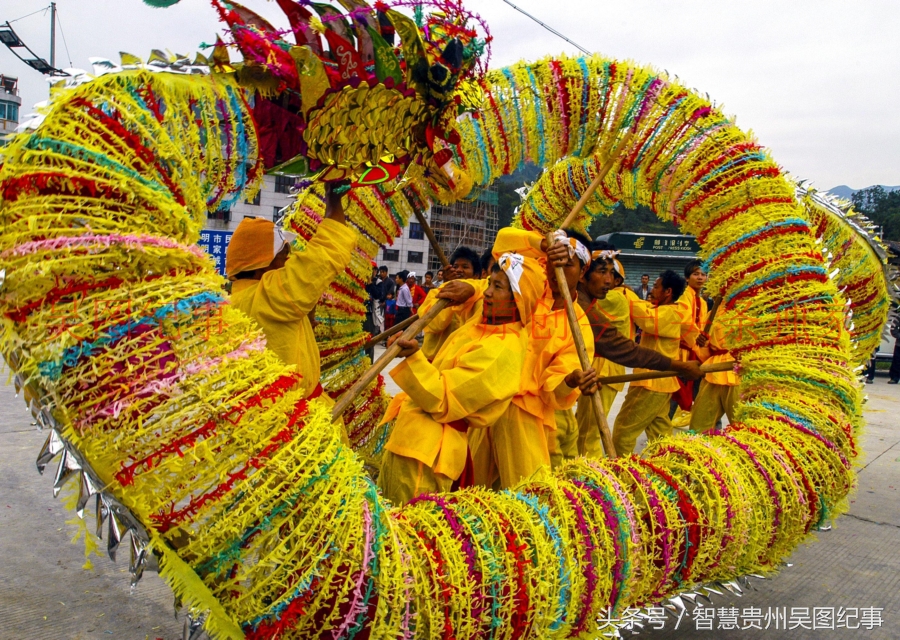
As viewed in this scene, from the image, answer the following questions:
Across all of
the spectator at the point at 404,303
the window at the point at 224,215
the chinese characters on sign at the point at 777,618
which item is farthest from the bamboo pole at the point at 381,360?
the spectator at the point at 404,303

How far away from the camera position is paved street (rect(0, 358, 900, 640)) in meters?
2.52

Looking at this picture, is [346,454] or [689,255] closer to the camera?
[346,454]

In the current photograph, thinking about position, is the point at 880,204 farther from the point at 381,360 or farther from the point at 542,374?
the point at 381,360

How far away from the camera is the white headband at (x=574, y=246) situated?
3.52 meters

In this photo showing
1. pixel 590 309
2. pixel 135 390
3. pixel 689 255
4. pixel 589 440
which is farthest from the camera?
pixel 689 255

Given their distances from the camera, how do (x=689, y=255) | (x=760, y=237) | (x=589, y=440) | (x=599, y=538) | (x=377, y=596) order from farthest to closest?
(x=689, y=255) < (x=589, y=440) < (x=760, y=237) < (x=599, y=538) < (x=377, y=596)

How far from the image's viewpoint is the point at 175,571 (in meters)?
1.48

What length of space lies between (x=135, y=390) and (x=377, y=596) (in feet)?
2.35

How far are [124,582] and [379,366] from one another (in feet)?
4.38

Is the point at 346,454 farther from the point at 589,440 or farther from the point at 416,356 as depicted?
the point at 589,440

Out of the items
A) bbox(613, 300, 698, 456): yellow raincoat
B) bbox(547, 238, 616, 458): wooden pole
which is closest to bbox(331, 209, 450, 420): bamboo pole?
bbox(547, 238, 616, 458): wooden pole

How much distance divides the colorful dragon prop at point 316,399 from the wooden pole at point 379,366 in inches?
Answer: 27.0

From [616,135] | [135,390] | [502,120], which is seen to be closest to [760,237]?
[616,135]

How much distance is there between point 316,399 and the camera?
211 cm
